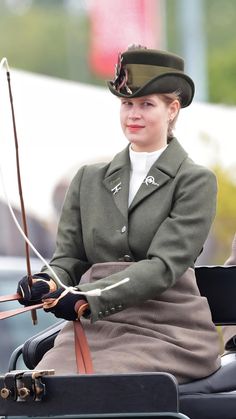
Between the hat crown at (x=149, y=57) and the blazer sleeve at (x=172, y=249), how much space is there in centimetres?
39

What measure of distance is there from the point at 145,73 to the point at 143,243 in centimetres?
61

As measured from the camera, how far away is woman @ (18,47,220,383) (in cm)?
478

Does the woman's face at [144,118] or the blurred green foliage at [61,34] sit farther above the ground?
the woman's face at [144,118]

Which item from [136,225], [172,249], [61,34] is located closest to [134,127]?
[136,225]

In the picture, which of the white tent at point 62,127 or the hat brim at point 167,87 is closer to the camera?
the hat brim at point 167,87

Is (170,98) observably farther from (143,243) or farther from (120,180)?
(143,243)

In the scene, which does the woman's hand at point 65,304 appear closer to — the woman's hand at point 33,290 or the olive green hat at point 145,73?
the woman's hand at point 33,290

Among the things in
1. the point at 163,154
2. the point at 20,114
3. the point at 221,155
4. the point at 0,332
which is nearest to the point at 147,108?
the point at 163,154

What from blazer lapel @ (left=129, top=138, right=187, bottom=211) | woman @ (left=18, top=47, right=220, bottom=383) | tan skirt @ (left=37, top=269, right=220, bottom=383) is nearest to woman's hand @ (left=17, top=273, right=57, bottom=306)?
woman @ (left=18, top=47, right=220, bottom=383)

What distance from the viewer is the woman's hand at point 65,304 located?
4.63 meters

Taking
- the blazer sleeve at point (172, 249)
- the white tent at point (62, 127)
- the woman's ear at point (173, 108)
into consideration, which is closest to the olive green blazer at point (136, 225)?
the blazer sleeve at point (172, 249)

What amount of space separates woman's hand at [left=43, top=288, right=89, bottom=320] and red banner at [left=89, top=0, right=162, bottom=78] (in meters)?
11.3

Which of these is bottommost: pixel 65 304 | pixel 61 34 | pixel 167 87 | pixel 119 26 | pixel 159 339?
pixel 61 34

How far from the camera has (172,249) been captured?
192 inches
